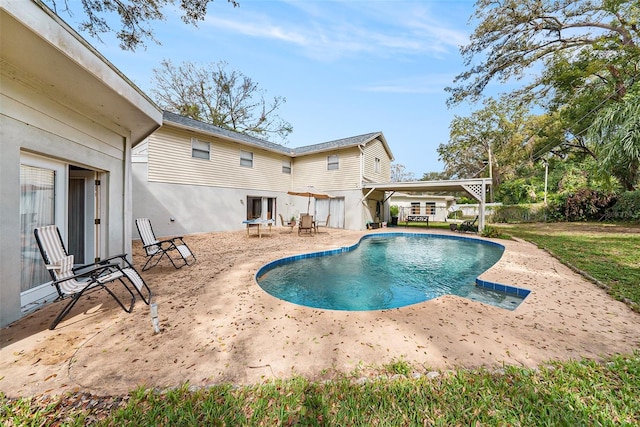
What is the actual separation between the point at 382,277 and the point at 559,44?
15403 mm

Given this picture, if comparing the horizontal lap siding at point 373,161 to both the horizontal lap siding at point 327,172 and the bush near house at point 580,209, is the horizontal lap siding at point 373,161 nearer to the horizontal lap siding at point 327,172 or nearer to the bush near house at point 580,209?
the horizontal lap siding at point 327,172

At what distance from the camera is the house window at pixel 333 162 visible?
13953mm

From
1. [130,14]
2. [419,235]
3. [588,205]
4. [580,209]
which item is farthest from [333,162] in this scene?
[588,205]

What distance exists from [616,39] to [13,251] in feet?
63.6

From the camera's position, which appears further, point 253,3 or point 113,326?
point 253,3

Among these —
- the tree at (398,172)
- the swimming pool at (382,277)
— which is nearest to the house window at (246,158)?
the swimming pool at (382,277)

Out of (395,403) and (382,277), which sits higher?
(395,403)

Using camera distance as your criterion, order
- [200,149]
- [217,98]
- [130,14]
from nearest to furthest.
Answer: [130,14] → [200,149] → [217,98]

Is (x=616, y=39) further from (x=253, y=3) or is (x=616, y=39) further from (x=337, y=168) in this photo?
(x=253, y=3)

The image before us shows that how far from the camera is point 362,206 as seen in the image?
1320cm

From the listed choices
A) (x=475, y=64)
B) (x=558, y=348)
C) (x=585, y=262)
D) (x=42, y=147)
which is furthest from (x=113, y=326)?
(x=475, y=64)

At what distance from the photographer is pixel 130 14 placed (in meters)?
6.00

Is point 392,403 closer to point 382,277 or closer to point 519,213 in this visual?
point 382,277

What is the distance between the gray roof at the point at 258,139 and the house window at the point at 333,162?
583 millimetres
